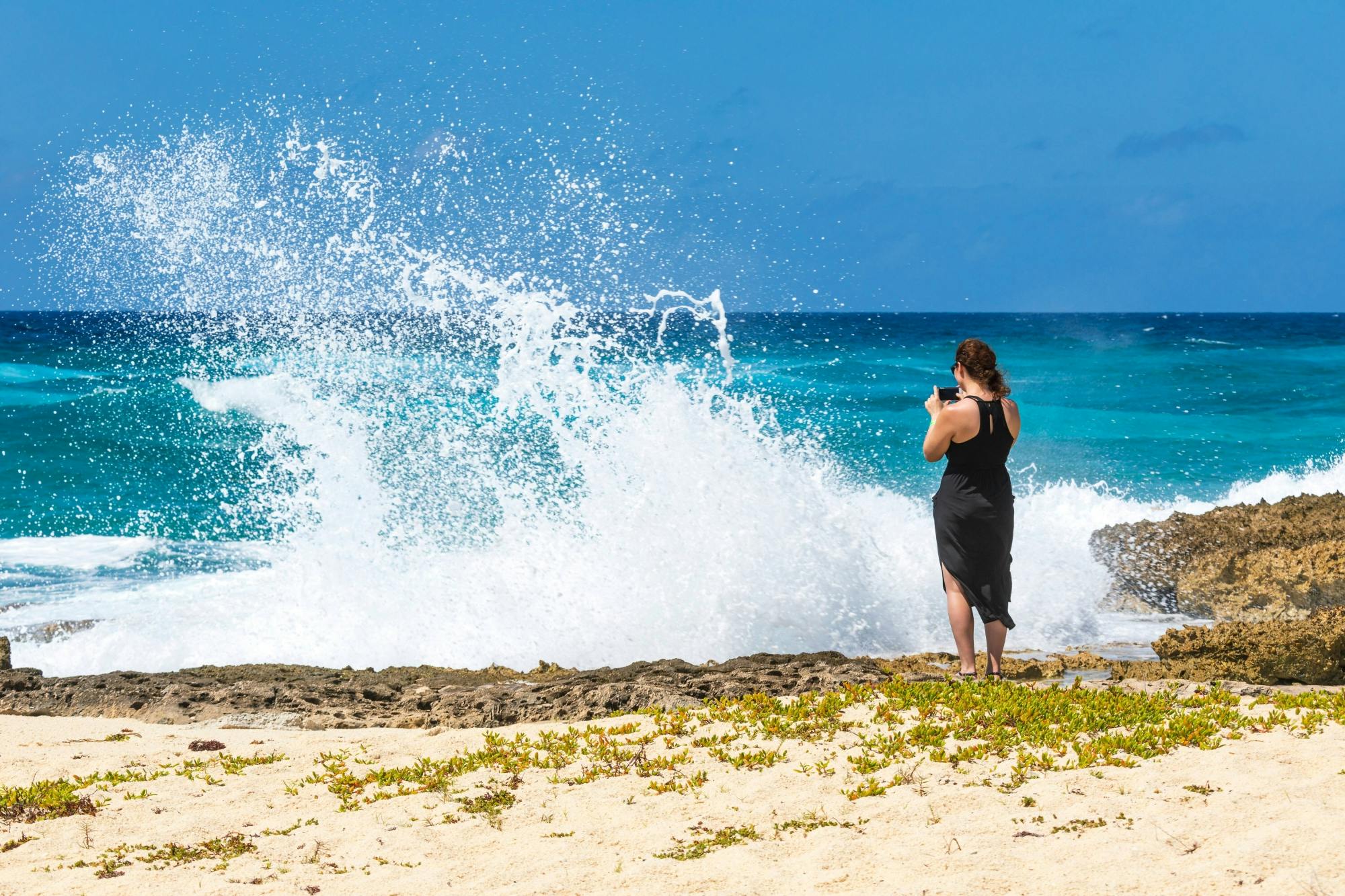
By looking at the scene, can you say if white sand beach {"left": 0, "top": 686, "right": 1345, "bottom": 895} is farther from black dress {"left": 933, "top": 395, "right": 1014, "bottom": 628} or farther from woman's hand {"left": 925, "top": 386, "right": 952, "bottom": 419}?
woman's hand {"left": 925, "top": 386, "right": 952, "bottom": 419}

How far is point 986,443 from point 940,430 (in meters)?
0.29

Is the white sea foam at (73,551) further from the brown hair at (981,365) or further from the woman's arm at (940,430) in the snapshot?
the brown hair at (981,365)

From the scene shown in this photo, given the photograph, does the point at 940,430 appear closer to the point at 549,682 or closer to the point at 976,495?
the point at 976,495

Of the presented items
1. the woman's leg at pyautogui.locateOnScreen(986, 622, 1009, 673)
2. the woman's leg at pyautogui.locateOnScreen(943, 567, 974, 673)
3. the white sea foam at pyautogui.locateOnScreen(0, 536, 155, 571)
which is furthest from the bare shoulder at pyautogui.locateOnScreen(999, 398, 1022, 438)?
the white sea foam at pyautogui.locateOnScreen(0, 536, 155, 571)

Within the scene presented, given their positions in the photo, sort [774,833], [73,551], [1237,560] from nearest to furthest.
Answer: [774,833], [1237,560], [73,551]

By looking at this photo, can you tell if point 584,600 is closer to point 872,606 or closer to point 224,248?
point 872,606

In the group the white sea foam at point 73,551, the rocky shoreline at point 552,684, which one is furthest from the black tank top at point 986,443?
the white sea foam at point 73,551

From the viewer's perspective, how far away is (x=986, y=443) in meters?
6.25

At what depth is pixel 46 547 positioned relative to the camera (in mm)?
16000

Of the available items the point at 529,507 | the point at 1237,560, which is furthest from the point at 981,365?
the point at 529,507

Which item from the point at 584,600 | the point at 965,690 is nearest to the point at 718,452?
the point at 584,600

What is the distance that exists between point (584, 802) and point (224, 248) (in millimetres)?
12929

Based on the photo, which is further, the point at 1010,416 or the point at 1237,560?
the point at 1237,560

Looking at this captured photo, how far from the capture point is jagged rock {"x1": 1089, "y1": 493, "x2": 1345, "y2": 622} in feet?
33.7
